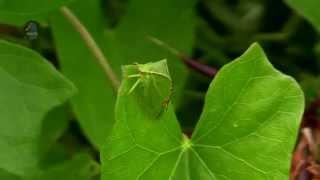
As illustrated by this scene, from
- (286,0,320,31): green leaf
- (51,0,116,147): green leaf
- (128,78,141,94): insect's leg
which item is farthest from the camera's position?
(51,0,116,147): green leaf

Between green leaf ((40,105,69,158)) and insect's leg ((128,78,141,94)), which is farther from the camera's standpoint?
green leaf ((40,105,69,158))

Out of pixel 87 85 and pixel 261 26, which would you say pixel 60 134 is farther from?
pixel 261 26

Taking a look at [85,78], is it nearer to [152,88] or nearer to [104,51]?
[104,51]

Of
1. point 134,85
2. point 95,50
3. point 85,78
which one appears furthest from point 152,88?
point 85,78

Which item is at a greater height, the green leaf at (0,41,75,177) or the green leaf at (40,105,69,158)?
the green leaf at (0,41,75,177)

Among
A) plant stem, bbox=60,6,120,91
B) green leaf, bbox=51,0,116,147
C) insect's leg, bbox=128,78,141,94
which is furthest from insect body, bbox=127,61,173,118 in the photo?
green leaf, bbox=51,0,116,147

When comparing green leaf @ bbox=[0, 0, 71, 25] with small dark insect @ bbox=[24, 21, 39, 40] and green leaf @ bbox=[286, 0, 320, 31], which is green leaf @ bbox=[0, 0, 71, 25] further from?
green leaf @ bbox=[286, 0, 320, 31]
